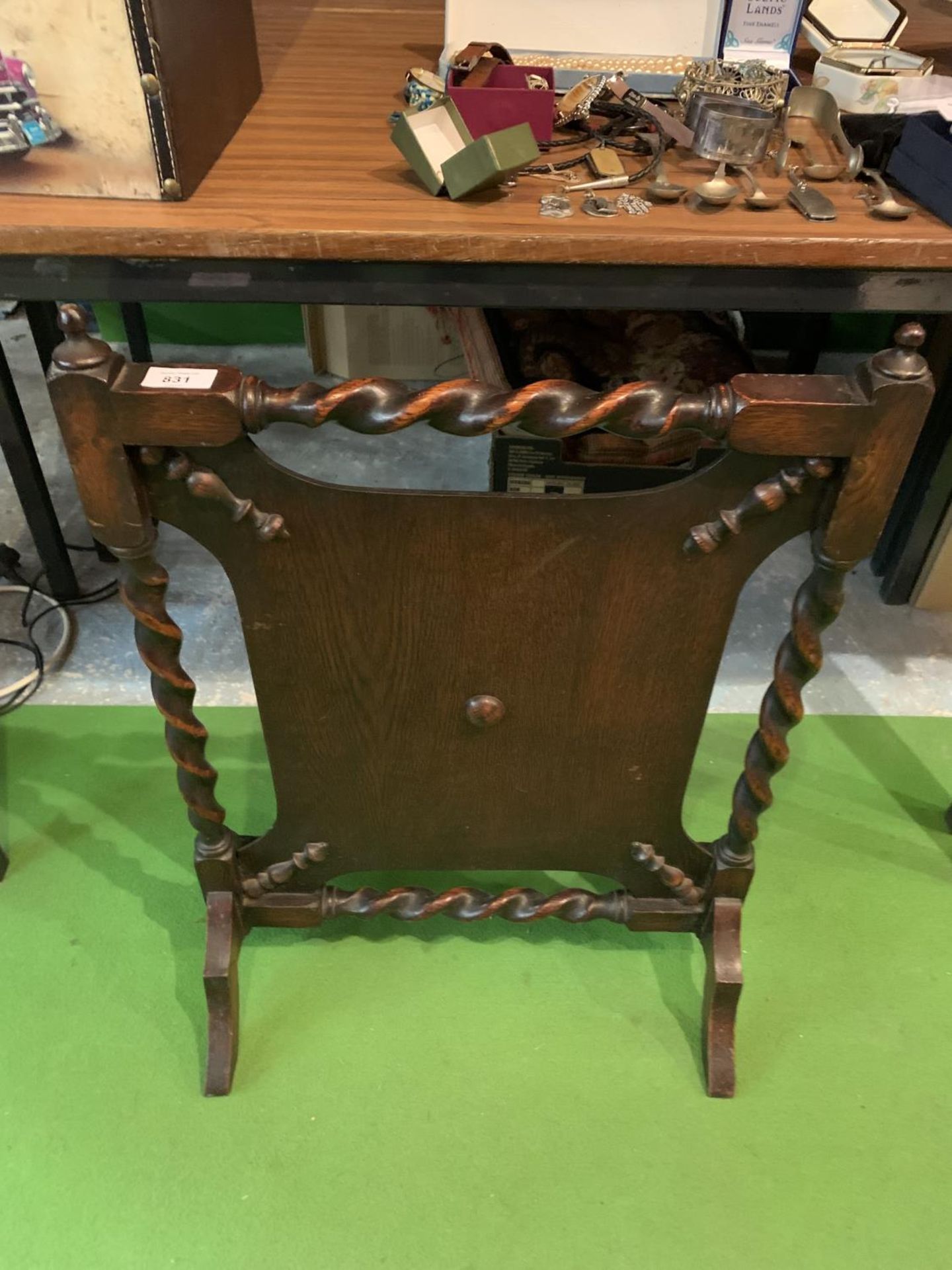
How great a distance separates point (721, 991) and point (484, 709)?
463 millimetres

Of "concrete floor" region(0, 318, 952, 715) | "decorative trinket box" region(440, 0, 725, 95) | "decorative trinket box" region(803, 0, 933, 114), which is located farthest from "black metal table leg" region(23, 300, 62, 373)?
"decorative trinket box" region(803, 0, 933, 114)

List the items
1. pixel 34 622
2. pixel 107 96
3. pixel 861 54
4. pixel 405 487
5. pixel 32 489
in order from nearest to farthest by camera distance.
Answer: pixel 107 96 → pixel 861 54 → pixel 405 487 → pixel 32 489 → pixel 34 622

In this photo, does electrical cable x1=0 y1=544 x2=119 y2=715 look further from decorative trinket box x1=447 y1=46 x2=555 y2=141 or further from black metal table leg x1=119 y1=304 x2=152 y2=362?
decorative trinket box x1=447 y1=46 x2=555 y2=141

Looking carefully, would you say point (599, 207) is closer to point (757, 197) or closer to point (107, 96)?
point (757, 197)

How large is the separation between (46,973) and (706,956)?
2.72 ft

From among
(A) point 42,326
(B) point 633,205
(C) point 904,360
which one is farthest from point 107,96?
(A) point 42,326

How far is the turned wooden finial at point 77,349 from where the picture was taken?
2.26 ft

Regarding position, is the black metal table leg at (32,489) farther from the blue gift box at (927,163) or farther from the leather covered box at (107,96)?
the blue gift box at (927,163)

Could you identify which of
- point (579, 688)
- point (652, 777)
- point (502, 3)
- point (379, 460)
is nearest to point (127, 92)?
point (502, 3)

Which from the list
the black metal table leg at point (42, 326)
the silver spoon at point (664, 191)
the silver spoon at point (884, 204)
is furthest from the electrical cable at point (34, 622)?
the silver spoon at point (884, 204)

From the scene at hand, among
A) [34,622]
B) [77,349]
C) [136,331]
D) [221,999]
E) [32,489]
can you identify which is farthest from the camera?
[136,331]

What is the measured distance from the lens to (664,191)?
0.98 metres

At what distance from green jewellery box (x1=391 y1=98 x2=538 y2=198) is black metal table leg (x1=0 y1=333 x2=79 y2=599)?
0.81 meters

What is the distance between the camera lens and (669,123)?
109cm
